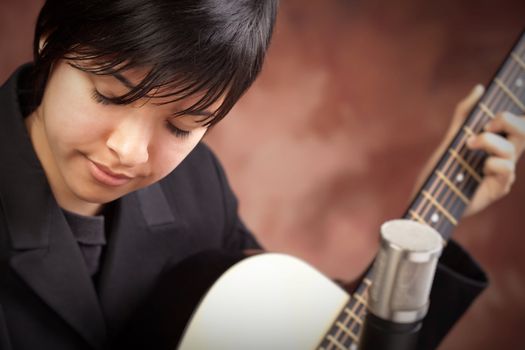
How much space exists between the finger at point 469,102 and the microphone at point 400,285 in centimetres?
58

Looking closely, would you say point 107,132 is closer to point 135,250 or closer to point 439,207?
point 135,250

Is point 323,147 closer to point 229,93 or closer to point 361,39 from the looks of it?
point 361,39

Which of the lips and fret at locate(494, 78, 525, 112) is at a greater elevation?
fret at locate(494, 78, 525, 112)

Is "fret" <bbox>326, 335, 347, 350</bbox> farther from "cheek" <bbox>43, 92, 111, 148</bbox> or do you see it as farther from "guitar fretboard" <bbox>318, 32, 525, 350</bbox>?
"cheek" <bbox>43, 92, 111, 148</bbox>

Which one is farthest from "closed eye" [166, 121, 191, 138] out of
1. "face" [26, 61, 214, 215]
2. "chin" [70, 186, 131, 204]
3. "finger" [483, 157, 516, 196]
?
"finger" [483, 157, 516, 196]

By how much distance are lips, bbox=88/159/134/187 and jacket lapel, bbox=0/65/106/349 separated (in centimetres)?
12

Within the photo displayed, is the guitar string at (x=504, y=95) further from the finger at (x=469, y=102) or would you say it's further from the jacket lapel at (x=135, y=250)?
the jacket lapel at (x=135, y=250)

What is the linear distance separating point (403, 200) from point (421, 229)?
102 centimetres

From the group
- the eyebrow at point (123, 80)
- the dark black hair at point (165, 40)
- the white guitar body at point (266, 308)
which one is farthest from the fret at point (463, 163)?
the eyebrow at point (123, 80)

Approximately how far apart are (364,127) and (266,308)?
62cm

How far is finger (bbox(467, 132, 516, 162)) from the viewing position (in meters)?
0.92

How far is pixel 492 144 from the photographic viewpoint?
0.92m

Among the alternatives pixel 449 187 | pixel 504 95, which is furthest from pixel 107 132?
pixel 504 95

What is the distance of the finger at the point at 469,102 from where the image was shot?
0.98m
